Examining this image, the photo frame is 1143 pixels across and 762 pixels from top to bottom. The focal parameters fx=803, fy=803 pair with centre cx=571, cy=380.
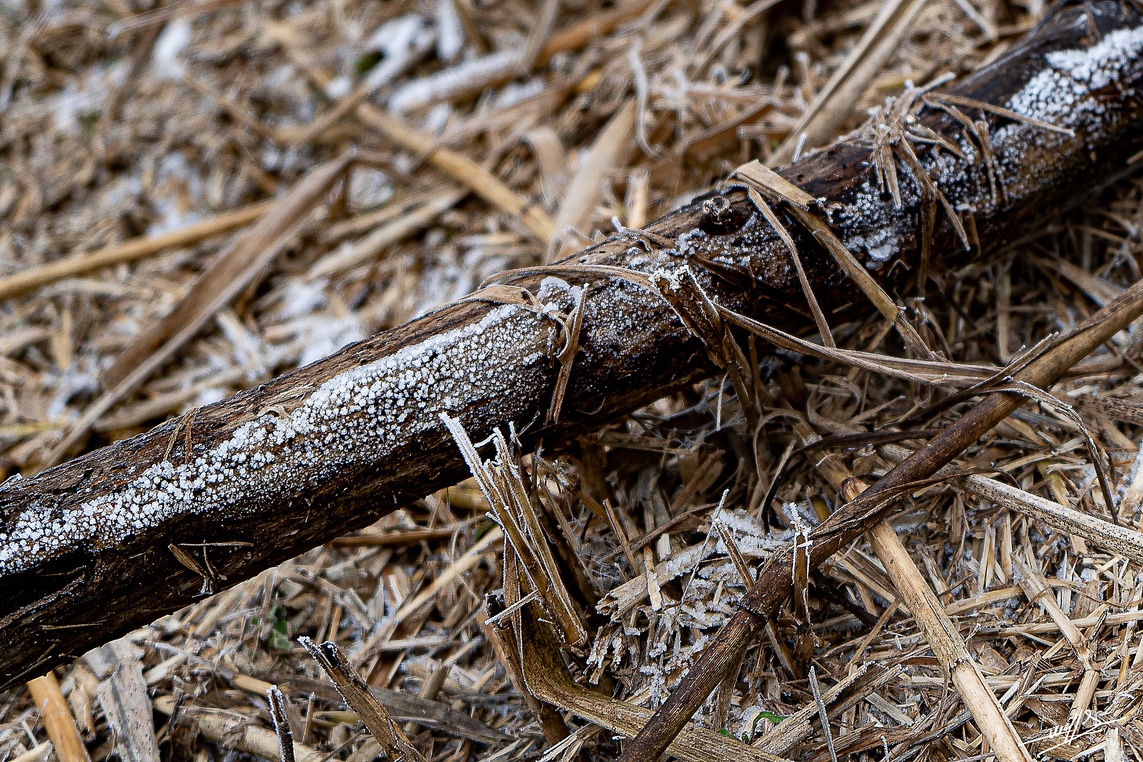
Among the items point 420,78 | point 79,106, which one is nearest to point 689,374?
point 420,78

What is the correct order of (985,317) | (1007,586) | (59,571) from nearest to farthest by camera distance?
(59,571)
(1007,586)
(985,317)

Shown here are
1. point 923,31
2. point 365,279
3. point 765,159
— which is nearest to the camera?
point 765,159

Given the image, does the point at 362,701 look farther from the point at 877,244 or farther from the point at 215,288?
the point at 215,288

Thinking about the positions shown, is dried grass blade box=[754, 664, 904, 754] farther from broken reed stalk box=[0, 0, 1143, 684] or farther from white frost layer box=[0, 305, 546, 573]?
white frost layer box=[0, 305, 546, 573]

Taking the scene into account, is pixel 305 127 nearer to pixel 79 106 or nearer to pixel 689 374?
pixel 79 106

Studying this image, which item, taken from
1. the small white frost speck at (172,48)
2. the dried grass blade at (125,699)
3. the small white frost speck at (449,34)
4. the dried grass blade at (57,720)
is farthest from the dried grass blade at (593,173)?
the small white frost speck at (172,48)

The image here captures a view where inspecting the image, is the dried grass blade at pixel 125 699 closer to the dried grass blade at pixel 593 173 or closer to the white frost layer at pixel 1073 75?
the dried grass blade at pixel 593 173

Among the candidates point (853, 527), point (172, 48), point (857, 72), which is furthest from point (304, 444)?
point (172, 48)
